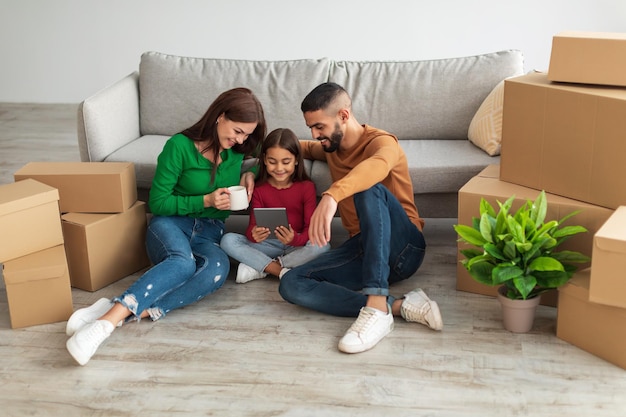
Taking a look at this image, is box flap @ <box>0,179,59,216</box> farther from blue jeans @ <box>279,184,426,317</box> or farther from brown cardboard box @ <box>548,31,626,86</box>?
brown cardboard box @ <box>548,31,626,86</box>

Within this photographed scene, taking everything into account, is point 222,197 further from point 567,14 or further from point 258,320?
point 567,14

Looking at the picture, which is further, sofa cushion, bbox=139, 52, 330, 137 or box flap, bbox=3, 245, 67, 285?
sofa cushion, bbox=139, 52, 330, 137

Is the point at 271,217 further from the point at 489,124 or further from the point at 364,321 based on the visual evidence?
the point at 489,124

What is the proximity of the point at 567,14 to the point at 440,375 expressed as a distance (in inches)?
138

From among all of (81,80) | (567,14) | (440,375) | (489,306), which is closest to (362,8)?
(567,14)

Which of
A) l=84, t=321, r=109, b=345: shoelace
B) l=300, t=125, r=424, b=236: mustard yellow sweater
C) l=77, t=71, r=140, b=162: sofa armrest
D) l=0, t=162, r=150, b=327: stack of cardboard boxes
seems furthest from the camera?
l=77, t=71, r=140, b=162: sofa armrest

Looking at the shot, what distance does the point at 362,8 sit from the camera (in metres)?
5.64

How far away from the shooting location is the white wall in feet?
18.0

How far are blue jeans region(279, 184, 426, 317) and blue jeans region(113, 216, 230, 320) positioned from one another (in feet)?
0.90

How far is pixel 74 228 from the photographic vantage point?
3143 millimetres

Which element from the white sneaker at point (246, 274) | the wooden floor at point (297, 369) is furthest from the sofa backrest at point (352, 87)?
the wooden floor at point (297, 369)

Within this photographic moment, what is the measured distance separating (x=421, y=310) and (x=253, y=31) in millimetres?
3474

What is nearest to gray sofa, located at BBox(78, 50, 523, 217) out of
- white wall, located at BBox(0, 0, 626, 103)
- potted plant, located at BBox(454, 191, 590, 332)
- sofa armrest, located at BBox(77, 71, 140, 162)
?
sofa armrest, located at BBox(77, 71, 140, 162)

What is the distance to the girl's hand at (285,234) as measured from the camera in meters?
3.19
